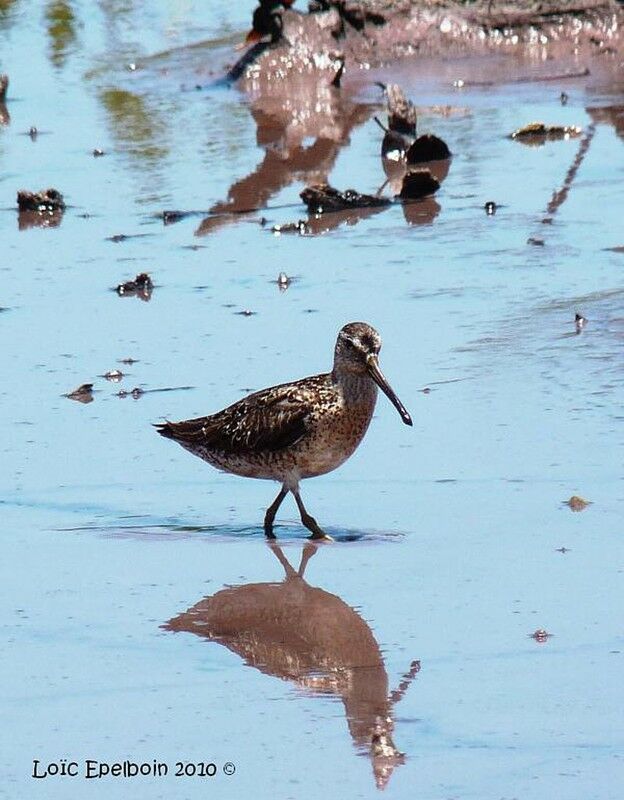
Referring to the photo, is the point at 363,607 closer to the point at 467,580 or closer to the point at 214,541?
the point at 467,580

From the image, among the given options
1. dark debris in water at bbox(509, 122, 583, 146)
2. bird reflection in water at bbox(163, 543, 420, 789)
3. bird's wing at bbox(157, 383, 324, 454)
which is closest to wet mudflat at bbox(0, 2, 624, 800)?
bird reflection in water at bbox(163, 543, 420, 789)

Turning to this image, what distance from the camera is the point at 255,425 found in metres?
7.71

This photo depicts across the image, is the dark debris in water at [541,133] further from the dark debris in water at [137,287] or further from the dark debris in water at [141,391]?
the dark debris in water at [141,391]

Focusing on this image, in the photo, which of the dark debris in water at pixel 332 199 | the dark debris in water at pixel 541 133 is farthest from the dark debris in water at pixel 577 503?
the dark debris in water at pixel 541 133

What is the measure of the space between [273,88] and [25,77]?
9.65 feet

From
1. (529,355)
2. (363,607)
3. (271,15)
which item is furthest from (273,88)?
(363,607)

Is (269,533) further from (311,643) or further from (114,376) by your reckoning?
(114,376)

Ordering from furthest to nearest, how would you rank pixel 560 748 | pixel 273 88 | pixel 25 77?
pixel 25 77, pixel 273 88, pixel 560 748

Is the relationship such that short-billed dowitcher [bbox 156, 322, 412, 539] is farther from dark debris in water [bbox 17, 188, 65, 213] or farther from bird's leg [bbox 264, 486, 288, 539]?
dark debris in water [bbox 17, 188, 65, 213]

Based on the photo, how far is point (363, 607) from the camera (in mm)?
6398

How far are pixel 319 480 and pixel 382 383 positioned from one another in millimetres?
803

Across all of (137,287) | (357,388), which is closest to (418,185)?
(137,287)

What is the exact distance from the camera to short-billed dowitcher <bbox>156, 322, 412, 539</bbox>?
24.8ft

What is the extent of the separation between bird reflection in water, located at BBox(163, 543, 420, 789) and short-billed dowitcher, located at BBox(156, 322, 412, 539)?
0.62 m
